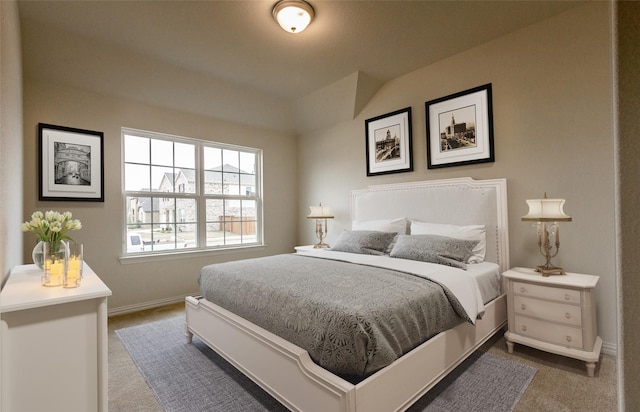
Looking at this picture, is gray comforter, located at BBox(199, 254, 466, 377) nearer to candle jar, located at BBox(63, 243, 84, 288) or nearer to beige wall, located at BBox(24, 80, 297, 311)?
candle jar, located at BBox(63, 243, 84, 288)

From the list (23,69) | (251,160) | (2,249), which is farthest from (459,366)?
(23,69)

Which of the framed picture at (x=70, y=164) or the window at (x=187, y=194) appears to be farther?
the window at (x=187, y=194)

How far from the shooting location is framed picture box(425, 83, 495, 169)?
3051 millimetres

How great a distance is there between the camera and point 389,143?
152 inches

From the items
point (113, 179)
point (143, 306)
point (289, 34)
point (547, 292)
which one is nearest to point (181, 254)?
point (143, 306)

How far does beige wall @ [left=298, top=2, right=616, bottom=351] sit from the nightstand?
14.7 inches

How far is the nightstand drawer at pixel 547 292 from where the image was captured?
2.15m

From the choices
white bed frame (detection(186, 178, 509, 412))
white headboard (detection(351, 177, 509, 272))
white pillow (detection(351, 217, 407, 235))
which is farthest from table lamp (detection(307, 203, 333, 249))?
white bed frame (detection(186, 178, 509, 412))

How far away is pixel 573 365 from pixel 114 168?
15.1ft

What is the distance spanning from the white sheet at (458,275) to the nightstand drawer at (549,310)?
23 centimetres

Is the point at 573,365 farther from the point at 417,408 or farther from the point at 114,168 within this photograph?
the point at 114,168

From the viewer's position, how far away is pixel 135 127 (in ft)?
11.9

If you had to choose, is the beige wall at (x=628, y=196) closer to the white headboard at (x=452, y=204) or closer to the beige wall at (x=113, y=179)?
the white headboard at (x=452, y=204)

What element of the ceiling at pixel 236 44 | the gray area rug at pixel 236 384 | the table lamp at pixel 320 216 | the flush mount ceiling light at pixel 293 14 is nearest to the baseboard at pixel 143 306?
the gray area rug at pixel 236 384
